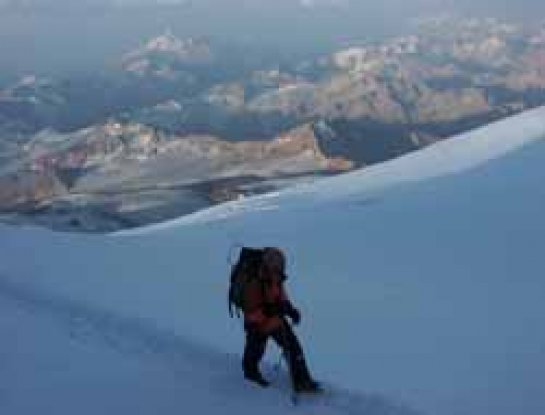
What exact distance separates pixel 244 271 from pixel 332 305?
18.8 feet

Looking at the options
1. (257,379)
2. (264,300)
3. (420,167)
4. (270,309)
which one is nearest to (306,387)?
(257,379)

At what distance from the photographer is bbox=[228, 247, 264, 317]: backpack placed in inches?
436

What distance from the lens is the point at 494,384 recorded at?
498 inches

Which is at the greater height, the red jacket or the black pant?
the red jacket

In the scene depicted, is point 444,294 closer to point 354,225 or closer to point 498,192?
point 354,225

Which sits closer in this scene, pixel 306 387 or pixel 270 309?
pixel 306 387

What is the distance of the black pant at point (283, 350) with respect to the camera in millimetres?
11055

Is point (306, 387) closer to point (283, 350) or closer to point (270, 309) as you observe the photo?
point (283, 350)

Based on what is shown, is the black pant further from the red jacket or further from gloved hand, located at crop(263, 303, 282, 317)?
gloved hand, located at crop(263, 303, 282, 317)

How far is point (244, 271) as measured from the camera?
11156 mm

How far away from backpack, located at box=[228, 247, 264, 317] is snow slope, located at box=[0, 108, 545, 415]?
0.92 m

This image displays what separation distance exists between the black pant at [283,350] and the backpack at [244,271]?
14.1 inches

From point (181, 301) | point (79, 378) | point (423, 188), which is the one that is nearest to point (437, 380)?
point (79, 378)

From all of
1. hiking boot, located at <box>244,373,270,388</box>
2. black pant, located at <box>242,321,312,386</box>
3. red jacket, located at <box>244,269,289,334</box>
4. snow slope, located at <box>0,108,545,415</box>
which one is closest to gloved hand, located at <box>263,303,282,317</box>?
red jacket, located at <box>244,269,289,334</box>
